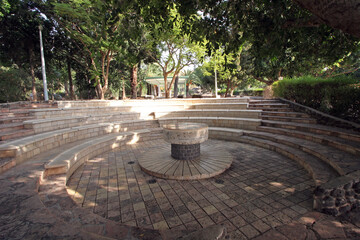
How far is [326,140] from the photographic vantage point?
473 centimetres

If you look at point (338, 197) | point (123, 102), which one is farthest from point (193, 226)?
point (123, 102)

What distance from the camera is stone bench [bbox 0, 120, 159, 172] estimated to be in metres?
3.73

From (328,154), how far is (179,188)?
3.59 metres

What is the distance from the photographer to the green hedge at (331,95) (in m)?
5.57

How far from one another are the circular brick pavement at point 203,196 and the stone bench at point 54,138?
48.5 inches

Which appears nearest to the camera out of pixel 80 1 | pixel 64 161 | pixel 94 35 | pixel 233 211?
pixel 233 211

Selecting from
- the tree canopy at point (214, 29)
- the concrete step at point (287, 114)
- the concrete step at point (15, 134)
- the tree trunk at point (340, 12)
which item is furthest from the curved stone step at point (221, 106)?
the concrete step at point (15, 134)

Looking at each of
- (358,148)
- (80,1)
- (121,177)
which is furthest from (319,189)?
(80,1)

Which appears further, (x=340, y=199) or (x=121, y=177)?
(x=121, y=177)

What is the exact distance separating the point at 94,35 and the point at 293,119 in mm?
14326

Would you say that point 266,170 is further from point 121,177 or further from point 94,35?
point 94,35

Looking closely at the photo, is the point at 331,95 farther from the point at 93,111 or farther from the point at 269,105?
the point at 93,111

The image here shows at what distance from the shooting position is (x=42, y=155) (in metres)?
4.36

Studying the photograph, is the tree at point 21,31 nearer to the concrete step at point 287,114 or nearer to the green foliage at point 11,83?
the green foliage at point 11,83
